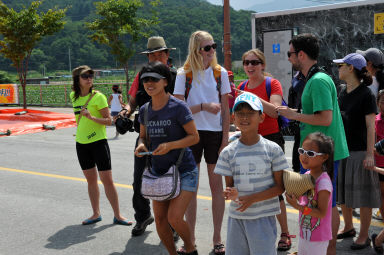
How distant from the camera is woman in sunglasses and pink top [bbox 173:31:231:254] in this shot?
4.32 metres

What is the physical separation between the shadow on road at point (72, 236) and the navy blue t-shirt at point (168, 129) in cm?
166

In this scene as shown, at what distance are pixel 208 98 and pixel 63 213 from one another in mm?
2788

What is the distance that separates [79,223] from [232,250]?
302cm

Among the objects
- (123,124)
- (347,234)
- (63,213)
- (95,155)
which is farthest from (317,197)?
(63,213)

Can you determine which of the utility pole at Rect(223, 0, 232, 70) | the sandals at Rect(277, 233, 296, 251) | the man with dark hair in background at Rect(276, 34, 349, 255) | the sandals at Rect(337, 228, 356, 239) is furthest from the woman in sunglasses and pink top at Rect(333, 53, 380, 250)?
the utility pole at Rect(223, 0, 232, 70)

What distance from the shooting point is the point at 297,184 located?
9.65 feet

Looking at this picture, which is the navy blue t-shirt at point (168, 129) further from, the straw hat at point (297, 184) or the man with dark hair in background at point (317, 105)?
the straw hat at point (297, 184)

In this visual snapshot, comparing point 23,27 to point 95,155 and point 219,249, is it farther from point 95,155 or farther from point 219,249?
point 219,249

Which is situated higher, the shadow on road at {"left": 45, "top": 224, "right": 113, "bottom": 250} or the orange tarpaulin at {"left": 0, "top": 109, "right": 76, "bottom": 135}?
the orange tarpaulin at {"left": 0, "top": 109, "right": 76, "bottom": 135}

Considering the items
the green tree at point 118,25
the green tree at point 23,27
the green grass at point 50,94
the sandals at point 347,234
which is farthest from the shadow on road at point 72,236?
the green grass at point 50,94

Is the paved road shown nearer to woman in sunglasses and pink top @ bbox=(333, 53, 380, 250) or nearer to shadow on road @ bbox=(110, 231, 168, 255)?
shadow on road @ bbox=(110, 231, 168, 255)

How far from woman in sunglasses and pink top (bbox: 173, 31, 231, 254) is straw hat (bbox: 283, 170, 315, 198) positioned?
58.0 inches

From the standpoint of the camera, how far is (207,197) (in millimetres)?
6488

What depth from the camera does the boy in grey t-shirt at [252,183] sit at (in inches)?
117
